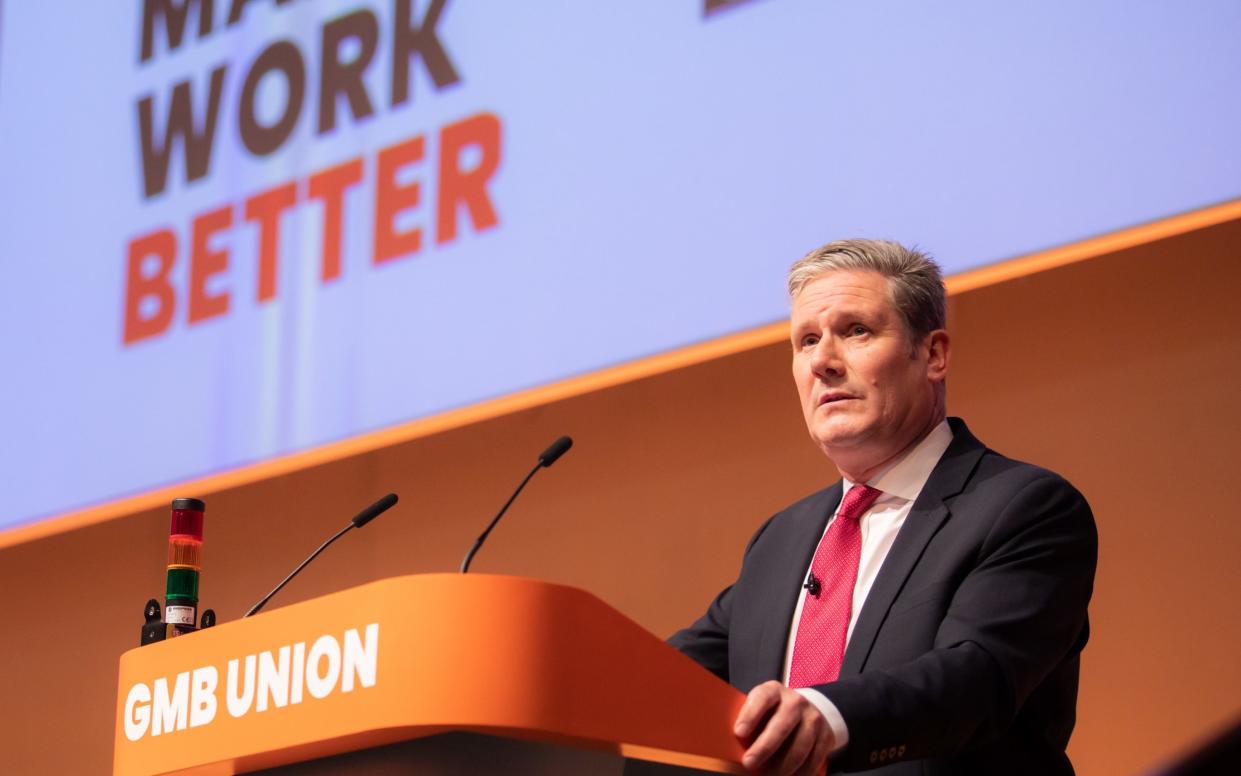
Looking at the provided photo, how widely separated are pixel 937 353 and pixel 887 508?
0.93ft

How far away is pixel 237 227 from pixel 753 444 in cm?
143

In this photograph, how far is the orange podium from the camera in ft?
5.13

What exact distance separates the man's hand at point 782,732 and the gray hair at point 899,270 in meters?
0.89

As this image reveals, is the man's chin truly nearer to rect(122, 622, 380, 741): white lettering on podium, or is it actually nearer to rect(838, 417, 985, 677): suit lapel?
rect(838, 417, 985, 677): suit lapel

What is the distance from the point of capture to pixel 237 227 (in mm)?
4199

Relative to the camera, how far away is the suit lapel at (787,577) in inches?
87.5

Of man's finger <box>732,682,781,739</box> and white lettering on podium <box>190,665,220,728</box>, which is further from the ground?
white lettering on podium <box>190,665,220,728</box>

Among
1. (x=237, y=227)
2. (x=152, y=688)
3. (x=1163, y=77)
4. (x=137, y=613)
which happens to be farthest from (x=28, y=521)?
(x=1163, y=77)

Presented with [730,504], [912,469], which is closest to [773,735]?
[912,469]

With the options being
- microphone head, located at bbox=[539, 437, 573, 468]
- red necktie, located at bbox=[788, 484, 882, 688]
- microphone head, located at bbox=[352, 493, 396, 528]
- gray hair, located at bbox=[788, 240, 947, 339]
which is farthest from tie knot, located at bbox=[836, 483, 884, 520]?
microphone head, located at bbox=[352, 493, 396, 528]

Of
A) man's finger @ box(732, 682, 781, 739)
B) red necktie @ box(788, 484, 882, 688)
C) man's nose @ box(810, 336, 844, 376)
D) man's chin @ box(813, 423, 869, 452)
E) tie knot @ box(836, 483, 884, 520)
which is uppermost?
man's nose @ box(810, 336, 844, 376)

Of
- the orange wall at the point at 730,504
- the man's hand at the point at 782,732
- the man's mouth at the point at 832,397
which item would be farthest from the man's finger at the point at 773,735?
the orange wall at the point at 730,504

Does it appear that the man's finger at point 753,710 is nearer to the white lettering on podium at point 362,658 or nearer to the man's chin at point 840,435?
the white lettering on podium at point 362,658

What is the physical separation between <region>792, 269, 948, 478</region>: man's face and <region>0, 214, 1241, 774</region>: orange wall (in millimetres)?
900
